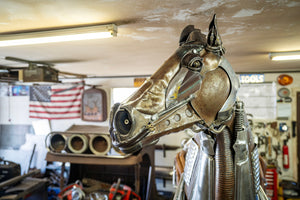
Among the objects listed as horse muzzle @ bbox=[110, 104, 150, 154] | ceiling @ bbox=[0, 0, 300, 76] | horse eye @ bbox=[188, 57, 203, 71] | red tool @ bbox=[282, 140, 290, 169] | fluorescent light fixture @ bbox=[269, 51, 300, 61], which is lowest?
red tool @ bbox=[282, 140, 290, 169]

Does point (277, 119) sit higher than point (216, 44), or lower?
lower

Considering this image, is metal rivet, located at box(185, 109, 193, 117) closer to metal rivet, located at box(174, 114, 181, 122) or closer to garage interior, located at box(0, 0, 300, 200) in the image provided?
metal rivet, located at box(174, 114, 181, 122)

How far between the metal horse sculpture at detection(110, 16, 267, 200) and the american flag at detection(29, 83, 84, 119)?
700 centimetres

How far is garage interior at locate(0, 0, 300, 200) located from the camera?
184 cm

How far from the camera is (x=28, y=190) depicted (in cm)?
450

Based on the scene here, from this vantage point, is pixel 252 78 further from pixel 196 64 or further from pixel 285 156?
pixel 196 64

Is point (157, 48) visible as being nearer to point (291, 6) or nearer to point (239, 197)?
point (291, 6)

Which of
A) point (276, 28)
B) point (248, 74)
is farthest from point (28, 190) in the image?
point (248, 74)

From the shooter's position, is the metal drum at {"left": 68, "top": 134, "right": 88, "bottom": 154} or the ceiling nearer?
the ceiling

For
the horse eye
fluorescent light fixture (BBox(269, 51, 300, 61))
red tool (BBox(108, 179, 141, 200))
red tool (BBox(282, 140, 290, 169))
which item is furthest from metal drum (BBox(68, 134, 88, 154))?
red tool (BBox(282, 140, 290, 169))

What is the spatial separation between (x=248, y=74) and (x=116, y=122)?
6.50 m

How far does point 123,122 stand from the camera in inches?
37.0

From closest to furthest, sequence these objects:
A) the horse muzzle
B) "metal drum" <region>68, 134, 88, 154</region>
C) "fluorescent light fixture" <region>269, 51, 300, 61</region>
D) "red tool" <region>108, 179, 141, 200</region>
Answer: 1. the horse muzzle
2. "fluorescent light fixture" <region>269, 51, 300, 61</region>
3. "red tool" <region>108, 179, 141, 200</region>
4. "metal drum" <region>68, 134, 88, 154</region>

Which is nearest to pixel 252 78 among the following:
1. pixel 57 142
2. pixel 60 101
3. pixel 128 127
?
pixel 57 142
